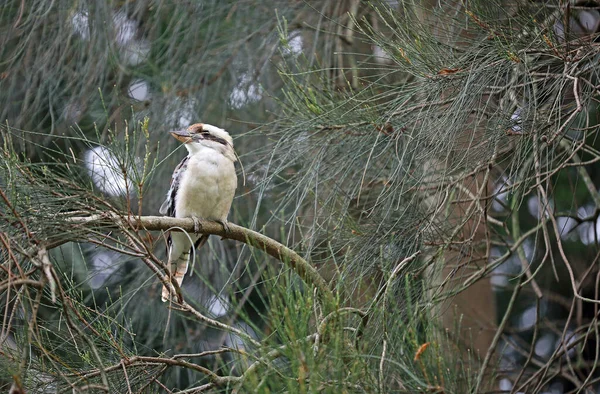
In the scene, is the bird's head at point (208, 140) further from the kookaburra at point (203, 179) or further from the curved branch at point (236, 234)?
the curved branch at point (236, 234)

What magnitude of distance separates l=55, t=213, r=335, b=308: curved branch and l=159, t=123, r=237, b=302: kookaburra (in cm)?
14

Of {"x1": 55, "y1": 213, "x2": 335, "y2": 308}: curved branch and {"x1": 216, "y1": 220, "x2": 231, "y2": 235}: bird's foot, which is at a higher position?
{"x1": 55, "y1": 213, "x2": 335, "y2": 308}: curved branch

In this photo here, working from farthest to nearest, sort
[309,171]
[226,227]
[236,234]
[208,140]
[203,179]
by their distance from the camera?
1. [208,140]
2. [203,179]
3. [226,227]
4. [236,234]
5. [309,171]

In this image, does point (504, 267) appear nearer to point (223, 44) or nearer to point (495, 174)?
point (495, 174)

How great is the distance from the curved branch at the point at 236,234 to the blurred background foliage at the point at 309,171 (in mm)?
24

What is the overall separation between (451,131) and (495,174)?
5.46 ft

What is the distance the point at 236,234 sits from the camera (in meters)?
2.35

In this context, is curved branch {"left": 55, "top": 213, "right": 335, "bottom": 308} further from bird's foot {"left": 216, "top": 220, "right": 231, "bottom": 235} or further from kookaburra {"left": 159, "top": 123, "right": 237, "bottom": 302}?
kookaburra {"left": 159, "top": 123, "right": 237, "bottom": 302}

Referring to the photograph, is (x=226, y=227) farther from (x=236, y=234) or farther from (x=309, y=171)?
(x=309, y=171)

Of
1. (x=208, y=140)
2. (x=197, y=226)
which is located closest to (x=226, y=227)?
(x=197, y=226)

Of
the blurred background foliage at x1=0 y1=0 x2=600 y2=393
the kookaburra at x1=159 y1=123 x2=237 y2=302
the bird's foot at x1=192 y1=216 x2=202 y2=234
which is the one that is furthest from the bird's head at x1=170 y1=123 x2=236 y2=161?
the bird's foot at x1=192 y1=216 x2=202 y2=234

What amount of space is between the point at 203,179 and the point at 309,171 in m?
0.85

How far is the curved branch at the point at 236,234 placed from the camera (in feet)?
5.48

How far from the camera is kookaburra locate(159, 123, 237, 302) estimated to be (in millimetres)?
2809
